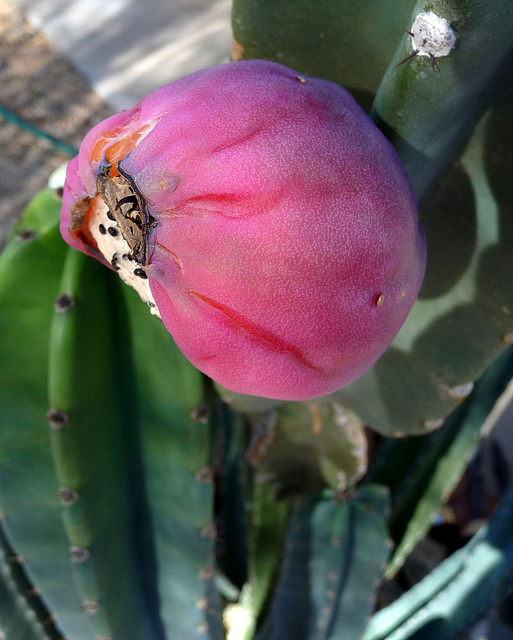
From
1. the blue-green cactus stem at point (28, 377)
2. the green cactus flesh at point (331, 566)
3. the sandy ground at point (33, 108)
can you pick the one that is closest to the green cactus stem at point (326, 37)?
the blue-green cactus stem at point (28, 377)

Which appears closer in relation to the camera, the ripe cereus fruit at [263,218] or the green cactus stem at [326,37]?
the ripe cereus fruit at [263,218]

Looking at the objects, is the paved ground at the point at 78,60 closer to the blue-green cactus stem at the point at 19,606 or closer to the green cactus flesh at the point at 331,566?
the blue-green cactus stem at the point at 19,606

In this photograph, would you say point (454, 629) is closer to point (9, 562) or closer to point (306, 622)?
point (306, 622)

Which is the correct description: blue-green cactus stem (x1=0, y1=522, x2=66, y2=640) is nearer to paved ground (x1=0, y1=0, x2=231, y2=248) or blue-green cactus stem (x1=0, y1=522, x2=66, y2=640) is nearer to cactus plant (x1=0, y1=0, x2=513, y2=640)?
cactus plant (x1=0, y1=0, x2=513, y2=640)

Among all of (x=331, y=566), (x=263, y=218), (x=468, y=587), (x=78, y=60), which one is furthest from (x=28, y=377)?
(x=78, y=60)

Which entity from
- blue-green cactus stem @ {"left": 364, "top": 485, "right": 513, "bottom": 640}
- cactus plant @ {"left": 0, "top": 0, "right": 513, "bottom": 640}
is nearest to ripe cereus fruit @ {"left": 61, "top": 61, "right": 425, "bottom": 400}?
cactus plant @ {"left": 0, "top": 0, "right": 513, "bottom": 640}

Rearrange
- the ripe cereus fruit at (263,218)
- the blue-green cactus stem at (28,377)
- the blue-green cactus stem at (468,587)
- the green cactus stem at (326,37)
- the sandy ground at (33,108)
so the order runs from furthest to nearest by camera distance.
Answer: the sandy ground at (33,108) < the blue-green cactus stem at (468,587) < the blue-green cactus stem at (28,377) < the green cactus stem at (326,37) < the ripe cereus fruit at (263,218)

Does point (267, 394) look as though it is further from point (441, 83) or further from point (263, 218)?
point (441, 83)
